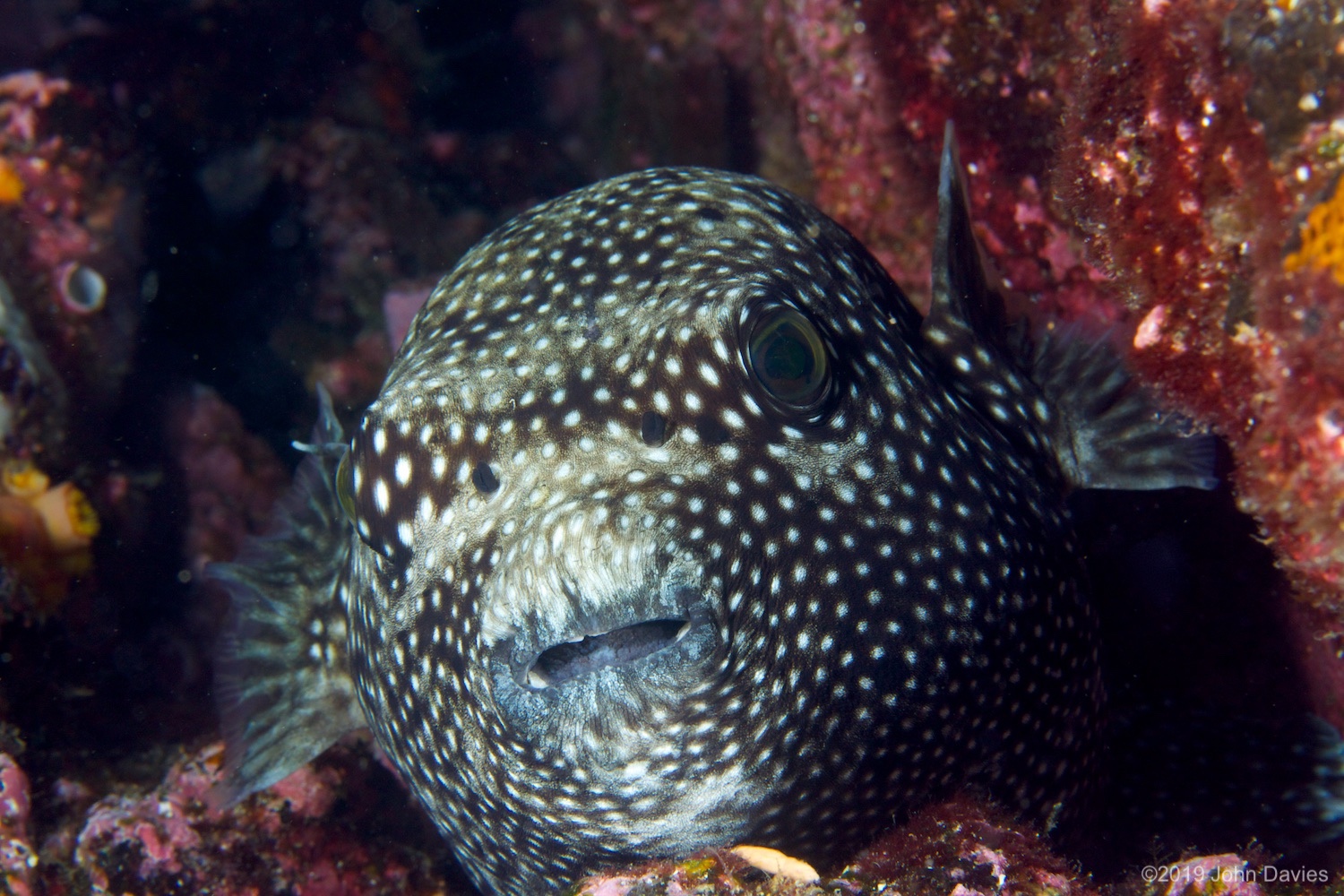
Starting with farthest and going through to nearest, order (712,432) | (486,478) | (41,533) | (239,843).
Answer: (41,533) → (239,843) → (486,478) → (712,432)

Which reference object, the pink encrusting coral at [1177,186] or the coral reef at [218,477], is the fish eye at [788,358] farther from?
the coral reef at [218,477]

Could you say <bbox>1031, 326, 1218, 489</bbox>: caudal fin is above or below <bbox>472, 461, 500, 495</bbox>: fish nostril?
above

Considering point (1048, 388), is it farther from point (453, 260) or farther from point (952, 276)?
point (453, 260)

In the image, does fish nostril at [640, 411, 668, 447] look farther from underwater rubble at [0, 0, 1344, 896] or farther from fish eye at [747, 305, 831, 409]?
underwater rubble at [0, 0, 1344, 896]

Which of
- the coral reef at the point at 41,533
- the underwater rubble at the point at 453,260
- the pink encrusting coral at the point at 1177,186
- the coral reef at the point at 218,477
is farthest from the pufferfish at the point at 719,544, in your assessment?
the coral reef at the point at 218,477

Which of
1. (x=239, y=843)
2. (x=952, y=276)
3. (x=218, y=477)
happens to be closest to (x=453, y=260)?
(x=218, y=477)

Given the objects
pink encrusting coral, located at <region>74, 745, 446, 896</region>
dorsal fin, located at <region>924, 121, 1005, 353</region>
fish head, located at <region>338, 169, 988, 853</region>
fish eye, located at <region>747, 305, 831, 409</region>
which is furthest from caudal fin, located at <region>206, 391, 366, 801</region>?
dorsal fin, located at <region>924, 121, 1005, 353</region>
